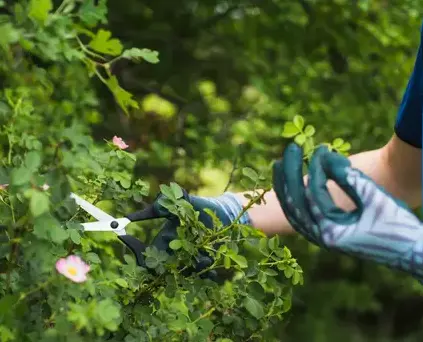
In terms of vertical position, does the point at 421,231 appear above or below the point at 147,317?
above

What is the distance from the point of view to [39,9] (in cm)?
156

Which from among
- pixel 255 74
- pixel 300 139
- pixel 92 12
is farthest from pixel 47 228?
pixel 255 74

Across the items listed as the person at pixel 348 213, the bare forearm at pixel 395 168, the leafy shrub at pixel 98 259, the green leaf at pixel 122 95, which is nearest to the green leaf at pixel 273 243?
the leafy shrub at pixel 98 259

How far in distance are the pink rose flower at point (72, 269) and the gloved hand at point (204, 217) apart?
249 millimetres

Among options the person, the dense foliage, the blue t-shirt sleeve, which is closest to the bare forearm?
the blue t-shirt sleeve

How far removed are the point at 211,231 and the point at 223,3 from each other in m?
1.72

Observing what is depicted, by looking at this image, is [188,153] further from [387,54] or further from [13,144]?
[13,144]

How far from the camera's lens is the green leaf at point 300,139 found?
1.12 metres

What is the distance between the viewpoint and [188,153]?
8.50ft

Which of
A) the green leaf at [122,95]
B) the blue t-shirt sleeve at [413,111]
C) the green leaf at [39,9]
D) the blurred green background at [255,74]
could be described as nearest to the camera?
the blue t-shirt sleeve at [413,111]

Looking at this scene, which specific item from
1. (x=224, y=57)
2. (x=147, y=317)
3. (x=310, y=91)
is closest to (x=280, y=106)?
(x=310, y=91)

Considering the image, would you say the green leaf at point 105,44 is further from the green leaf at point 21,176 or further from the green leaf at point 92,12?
the green leaf at point 21,176

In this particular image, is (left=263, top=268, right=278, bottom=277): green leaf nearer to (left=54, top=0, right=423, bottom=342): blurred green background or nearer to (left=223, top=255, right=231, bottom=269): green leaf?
(left=223, top=255, right=231, bottom=269): green leaf

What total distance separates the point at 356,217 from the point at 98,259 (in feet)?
1.16
